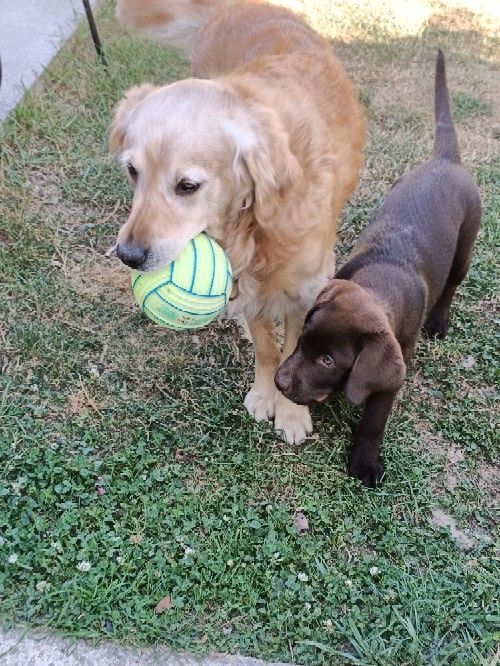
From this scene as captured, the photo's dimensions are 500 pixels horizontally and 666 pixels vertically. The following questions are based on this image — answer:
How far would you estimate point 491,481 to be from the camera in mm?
2980

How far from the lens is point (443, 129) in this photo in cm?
355

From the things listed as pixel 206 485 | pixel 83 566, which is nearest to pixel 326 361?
pixel 206 485

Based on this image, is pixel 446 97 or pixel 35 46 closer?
pixel 446 97

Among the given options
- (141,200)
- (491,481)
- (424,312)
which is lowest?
(491,481)

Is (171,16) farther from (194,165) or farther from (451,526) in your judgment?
(451,526)

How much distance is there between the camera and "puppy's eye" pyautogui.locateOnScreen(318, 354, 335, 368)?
2.60 meters

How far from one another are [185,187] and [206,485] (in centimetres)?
126

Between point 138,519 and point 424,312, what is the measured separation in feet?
5.04

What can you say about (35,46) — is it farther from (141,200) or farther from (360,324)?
(360,324)

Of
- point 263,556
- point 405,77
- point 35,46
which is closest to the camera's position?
point 263,556

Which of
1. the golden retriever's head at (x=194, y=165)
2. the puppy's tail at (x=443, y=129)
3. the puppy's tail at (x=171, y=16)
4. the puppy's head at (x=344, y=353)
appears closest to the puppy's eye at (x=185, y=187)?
the golden retriever's head at (x=194, y=165)

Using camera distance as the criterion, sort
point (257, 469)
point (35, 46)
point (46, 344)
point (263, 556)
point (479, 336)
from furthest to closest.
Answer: point (35, 46), point (479, 336), point (46, 344), point (257, 469), point (263, 556)

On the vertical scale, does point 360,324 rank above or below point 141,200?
below

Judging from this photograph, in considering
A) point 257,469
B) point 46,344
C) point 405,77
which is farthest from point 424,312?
point 405,77
